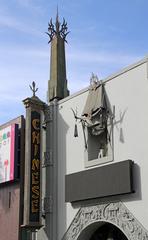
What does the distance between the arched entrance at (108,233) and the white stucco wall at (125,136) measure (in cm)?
126

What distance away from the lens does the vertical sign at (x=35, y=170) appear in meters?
20.7

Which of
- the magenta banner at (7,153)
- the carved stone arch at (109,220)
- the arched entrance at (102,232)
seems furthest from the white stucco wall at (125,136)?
the magenta banner at (7,153)

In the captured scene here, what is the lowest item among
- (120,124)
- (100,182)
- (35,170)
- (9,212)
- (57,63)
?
(9,212)

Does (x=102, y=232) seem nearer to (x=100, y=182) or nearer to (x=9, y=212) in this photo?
(x=100, y=182)

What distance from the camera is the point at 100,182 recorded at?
18234 mm

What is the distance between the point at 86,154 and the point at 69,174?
1301 mm

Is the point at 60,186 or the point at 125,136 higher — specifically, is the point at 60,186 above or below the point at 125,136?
below

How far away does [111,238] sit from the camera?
60.4 ft

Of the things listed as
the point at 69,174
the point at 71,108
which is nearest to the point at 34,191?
the point at 69,174

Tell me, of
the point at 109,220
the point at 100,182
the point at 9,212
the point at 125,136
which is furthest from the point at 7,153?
the point at 125,136

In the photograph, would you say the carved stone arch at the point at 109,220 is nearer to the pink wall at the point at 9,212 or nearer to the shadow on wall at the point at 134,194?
the shadow on wall at the point at 134,194

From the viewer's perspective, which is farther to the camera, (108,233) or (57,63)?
(57,63)

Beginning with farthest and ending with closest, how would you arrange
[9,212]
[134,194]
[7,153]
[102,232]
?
[7,153], [9,212], [102,232], [134,194]

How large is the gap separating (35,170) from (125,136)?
5.40 meters
